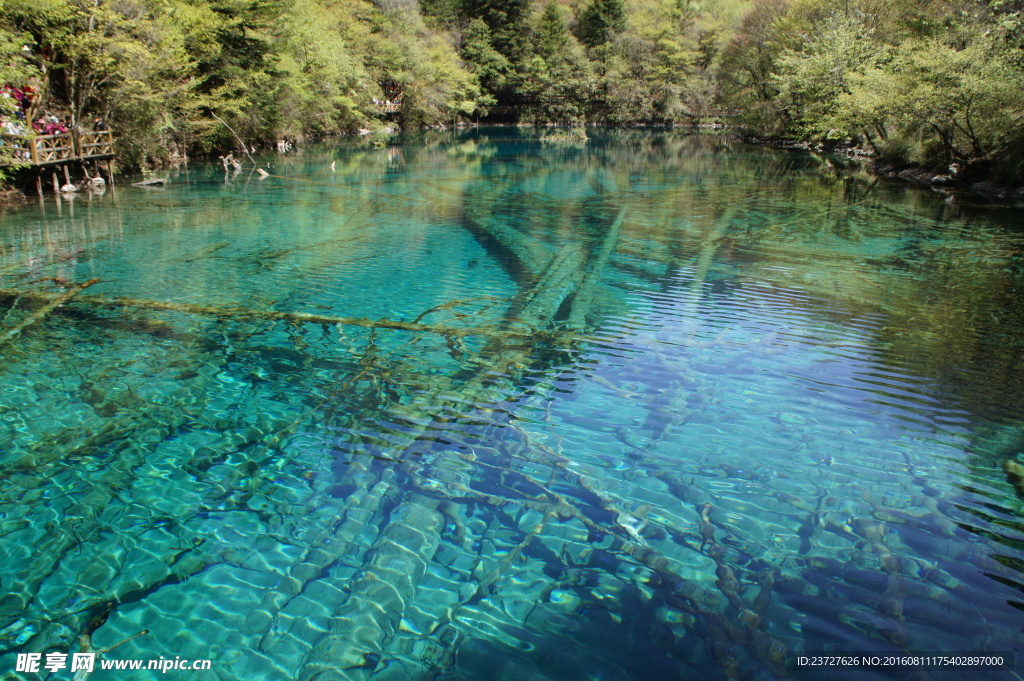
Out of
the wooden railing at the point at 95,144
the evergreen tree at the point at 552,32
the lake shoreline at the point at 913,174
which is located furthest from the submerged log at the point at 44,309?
the evergreen tree at the point at 552,32

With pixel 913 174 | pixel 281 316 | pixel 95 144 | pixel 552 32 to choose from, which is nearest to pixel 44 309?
pixel 281 316

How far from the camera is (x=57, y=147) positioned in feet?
69.7

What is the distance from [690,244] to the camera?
50.4ft

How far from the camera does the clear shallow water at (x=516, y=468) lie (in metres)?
4.20

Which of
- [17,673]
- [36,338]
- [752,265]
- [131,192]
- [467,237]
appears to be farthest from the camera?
[131,192]

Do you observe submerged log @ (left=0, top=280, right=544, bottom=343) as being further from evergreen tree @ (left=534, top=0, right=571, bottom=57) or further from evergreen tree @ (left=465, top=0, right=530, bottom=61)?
evergreen tree @ (left=465, top=0, right=530, bottom=61)

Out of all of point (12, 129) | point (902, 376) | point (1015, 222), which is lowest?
point (902, 376)

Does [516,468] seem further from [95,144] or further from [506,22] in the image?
[506,22]

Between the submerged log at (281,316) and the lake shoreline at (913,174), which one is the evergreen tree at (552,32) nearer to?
the lake shoreline at (913,174)

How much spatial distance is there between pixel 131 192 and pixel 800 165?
32834 millimetres

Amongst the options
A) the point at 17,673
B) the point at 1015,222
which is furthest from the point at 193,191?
the point at 1015,222

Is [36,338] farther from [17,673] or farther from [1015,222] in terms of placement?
[1015,222]

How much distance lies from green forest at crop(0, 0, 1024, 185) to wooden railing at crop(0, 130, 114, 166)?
3.29ft

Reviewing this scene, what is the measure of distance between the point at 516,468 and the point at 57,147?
23.4 metres
